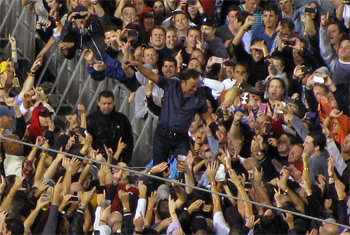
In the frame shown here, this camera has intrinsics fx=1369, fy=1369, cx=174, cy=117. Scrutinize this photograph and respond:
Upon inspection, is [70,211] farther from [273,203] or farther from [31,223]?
[273,203]

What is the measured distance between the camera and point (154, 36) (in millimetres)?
15570

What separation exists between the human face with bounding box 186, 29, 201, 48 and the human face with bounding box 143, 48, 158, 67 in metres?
0.71

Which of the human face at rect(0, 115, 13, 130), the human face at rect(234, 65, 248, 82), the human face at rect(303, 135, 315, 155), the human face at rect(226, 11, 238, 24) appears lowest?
the human face at rect(303, 135, 315, 155)

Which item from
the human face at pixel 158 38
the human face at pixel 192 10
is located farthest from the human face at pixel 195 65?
the human face at pixel 192 10

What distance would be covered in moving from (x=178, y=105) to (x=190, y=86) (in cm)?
25

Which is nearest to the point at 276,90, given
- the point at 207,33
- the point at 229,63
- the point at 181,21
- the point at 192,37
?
the point at 229,63

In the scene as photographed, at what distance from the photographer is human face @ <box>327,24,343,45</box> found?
611 inches

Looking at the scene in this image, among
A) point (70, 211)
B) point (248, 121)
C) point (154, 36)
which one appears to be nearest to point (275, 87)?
point (248, 121)

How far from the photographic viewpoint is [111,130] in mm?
14664

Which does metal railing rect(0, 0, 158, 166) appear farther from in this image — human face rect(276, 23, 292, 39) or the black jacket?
human face rect(276, 23, 292, 39)

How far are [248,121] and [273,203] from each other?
1484mm

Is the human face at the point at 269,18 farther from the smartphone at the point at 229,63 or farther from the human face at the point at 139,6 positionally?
the human face at the point at 139,6

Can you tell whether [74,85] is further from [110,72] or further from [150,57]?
[150,57]

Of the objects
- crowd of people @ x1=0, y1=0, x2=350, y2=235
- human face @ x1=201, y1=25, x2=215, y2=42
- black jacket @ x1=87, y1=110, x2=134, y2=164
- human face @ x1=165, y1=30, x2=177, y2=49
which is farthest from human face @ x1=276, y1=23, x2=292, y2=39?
black jacket @ x1=87, y1=110, x2=134, y2=164
